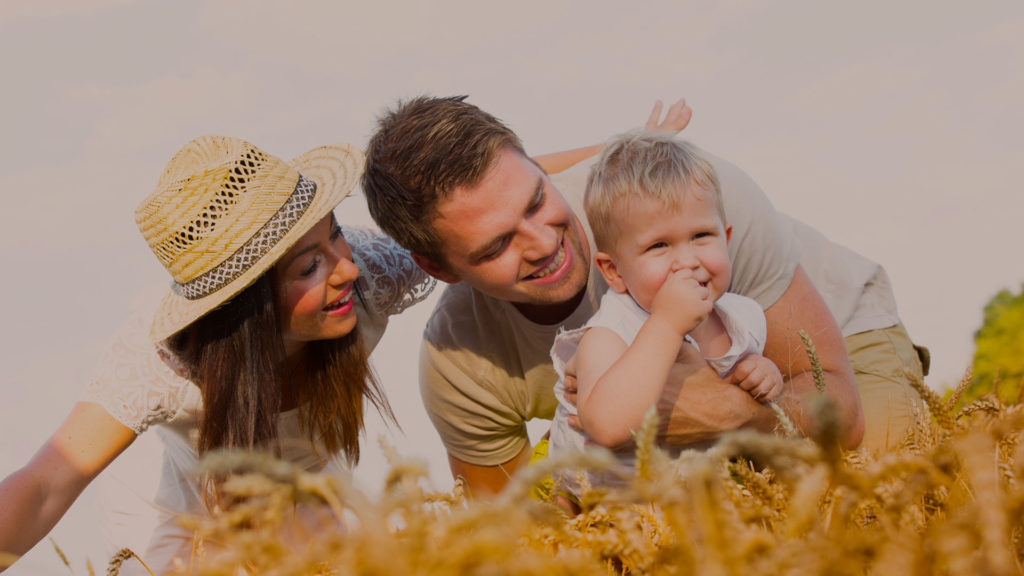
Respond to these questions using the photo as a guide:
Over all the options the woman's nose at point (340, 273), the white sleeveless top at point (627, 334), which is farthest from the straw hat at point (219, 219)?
the white sleeveless top at point (627, 334)

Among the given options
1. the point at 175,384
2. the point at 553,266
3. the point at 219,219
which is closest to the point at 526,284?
the point at 553,266

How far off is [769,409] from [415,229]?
1617 mm

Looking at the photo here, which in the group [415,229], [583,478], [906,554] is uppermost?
[906,554]

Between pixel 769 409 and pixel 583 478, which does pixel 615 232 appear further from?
pixel 583 478

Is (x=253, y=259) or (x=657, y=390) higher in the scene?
(x=253, y=259)

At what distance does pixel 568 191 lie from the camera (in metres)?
4.00

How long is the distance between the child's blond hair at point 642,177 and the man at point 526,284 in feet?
0.91

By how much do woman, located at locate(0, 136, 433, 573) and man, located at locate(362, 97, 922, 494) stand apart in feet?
1.10

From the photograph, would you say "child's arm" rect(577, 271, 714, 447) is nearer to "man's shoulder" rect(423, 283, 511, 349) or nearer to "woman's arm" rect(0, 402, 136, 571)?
"man's shoulder" rect(423, 283, 511, 349)

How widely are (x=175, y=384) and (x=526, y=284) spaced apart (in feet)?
4.90

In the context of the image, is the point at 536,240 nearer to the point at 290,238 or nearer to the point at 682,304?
the point at 682,304

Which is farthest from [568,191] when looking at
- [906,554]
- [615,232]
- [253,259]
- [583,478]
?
[906,554]

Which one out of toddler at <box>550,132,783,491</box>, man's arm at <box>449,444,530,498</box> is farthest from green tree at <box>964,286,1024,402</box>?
toddler at <box>550,132,783,491</box>

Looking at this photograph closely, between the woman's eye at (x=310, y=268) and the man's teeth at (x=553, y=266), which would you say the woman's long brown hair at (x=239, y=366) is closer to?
the woman's eye at (x=310, y=268)
